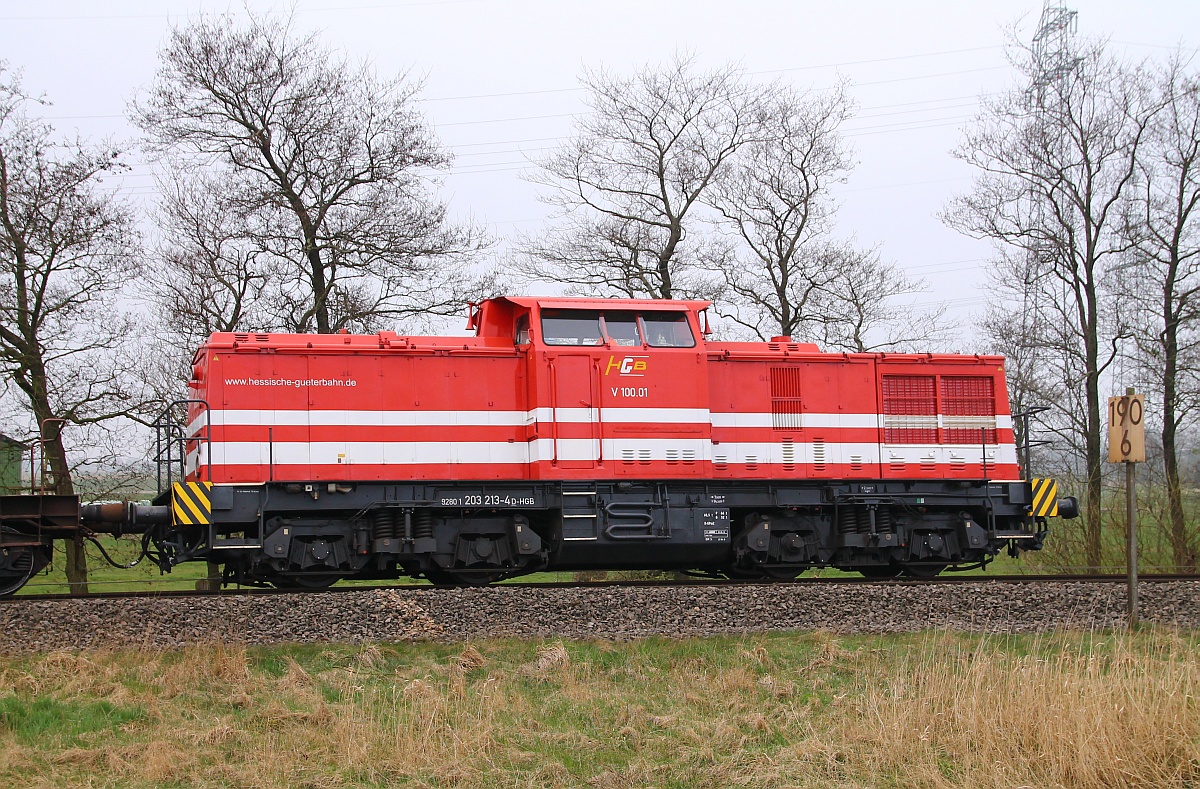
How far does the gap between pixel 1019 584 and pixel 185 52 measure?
17.0 meters

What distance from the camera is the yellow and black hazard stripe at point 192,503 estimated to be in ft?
36.6

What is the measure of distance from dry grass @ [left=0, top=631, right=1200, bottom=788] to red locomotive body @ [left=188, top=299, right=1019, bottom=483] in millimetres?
3013

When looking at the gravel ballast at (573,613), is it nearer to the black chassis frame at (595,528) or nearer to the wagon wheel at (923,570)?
the black chassis frame at (595,528)

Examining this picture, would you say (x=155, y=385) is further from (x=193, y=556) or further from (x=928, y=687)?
(x=928, y=687)

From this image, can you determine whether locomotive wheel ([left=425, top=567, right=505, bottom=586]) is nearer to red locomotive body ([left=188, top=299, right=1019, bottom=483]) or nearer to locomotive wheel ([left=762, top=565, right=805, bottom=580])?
red locomotive body ([left=188, top=299, right=1019, bottom=483])

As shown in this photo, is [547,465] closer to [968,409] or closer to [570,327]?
[570,327]

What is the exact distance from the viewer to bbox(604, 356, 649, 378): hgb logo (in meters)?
12.2

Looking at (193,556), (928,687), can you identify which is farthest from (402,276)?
(928,687)

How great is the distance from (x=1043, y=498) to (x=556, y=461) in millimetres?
7050

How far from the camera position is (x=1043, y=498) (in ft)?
44.9

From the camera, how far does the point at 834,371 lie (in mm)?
13531

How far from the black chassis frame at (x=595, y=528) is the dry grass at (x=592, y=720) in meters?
2.29

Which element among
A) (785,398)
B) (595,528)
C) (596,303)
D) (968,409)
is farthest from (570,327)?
(968,409)

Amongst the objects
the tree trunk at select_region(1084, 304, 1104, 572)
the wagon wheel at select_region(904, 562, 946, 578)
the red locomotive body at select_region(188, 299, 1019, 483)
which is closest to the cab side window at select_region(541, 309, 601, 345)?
the red locomotive body at select_region(188, 299, 1019, 483)
